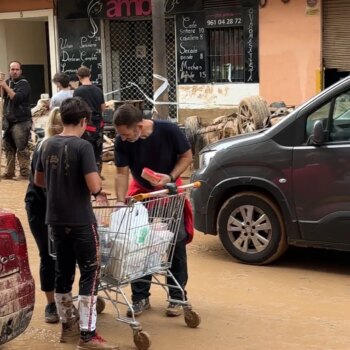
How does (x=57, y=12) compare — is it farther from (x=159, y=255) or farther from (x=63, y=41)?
(x=159, y=255)

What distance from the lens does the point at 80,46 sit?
669 inches

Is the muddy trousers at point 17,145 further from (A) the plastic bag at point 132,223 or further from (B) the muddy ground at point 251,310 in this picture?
(A) the plastic bag at point 132,223

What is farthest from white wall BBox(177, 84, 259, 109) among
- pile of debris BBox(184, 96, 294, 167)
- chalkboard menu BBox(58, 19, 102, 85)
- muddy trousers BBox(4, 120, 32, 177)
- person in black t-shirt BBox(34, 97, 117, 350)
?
person in black t-shirt BBox(34, 97, 117, 350)

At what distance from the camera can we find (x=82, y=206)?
442cm

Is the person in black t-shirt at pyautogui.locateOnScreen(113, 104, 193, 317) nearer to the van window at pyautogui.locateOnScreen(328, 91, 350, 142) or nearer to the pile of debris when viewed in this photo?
the van window at pyautogui.locateOnScreen(328, 91, 350, 142)

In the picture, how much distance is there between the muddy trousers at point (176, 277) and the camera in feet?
17.2

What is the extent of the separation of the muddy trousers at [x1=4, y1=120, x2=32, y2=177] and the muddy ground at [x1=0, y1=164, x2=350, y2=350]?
492 cm

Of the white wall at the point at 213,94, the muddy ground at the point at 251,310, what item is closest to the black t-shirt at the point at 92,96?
the muddy ground at the point at 251,310

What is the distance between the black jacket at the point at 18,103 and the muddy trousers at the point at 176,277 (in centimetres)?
703

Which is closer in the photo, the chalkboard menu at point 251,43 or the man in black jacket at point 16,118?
the man in black jacket at point 16,118

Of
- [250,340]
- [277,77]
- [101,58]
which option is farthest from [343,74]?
[250,340]

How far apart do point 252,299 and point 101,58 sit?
11.9 meters

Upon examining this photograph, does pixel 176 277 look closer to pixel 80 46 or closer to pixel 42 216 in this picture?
pixel 42 216

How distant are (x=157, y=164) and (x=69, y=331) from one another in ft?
4.52
